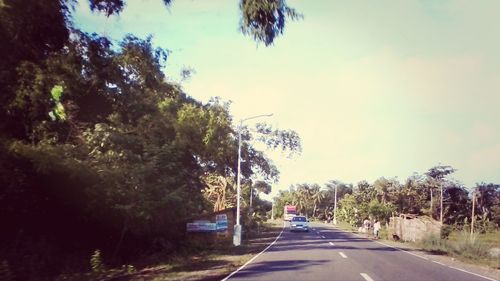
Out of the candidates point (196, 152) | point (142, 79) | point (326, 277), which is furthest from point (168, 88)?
point (326, 277)

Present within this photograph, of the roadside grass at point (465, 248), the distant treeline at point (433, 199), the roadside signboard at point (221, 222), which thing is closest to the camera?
the roadside grass at point (465, 248)

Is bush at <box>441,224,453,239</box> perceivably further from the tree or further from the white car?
the tree

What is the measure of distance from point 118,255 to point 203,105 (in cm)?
1790

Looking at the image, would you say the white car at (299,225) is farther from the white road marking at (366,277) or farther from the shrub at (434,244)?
the white road marking at (366,277)

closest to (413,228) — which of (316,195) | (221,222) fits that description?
(221,222)

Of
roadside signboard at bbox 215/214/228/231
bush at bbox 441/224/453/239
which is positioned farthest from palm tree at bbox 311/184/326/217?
roadside signboard at bbox 215/214/228/231

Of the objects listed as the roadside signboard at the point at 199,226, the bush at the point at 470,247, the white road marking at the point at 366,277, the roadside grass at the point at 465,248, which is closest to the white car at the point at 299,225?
the roadside grass at the point at 465,248

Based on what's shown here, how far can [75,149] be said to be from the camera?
54.0ft

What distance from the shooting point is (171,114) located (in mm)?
30531

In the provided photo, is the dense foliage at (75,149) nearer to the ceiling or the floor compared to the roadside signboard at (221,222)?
nearer to the ceiling

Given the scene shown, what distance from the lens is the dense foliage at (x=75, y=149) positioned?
15117 millimetres

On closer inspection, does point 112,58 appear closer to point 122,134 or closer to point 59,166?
point 122,134

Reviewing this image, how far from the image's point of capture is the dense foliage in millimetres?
15117

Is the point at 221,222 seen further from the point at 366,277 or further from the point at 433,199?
the point at 433,199
